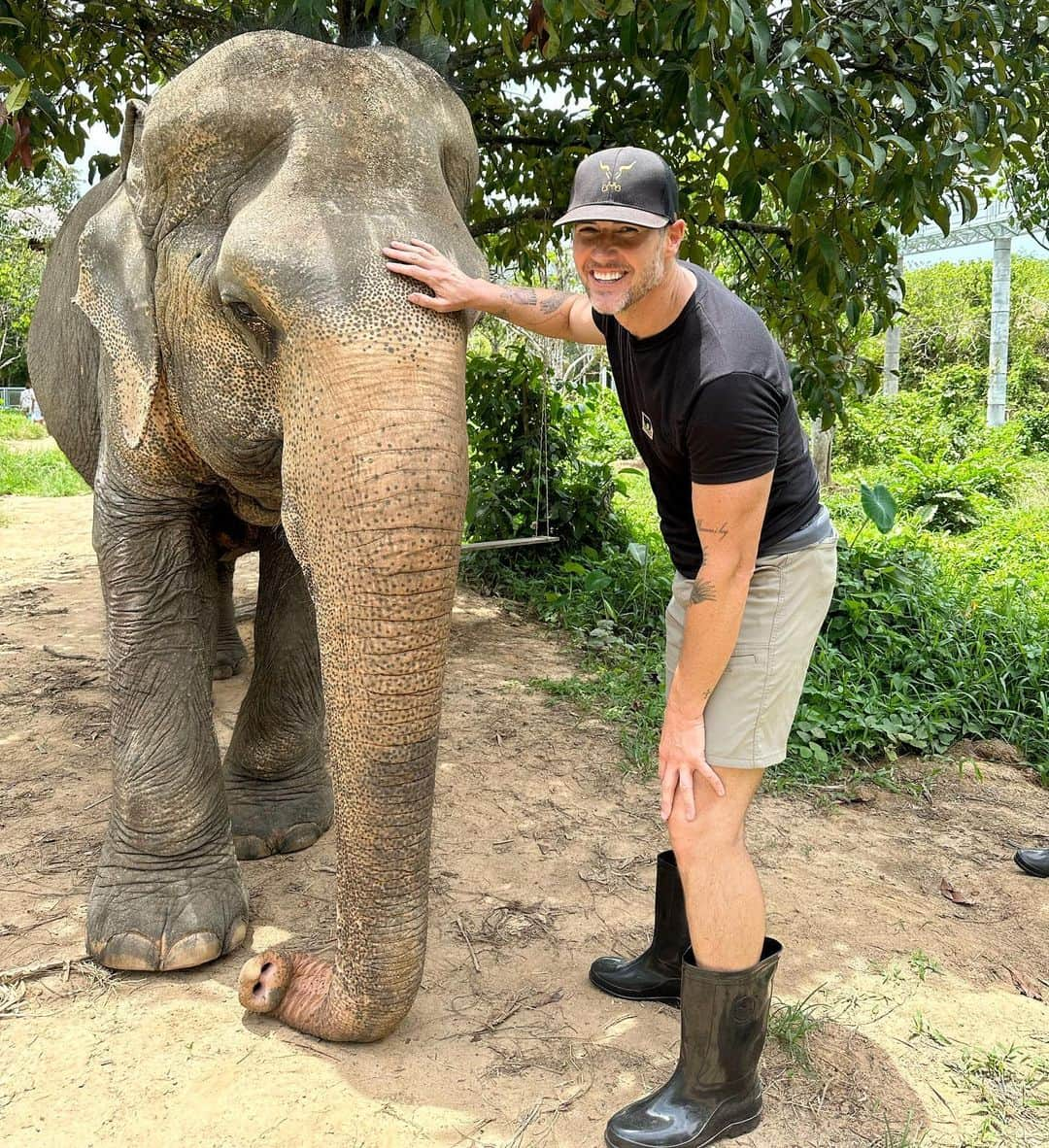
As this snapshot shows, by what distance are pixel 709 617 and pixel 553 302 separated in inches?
40.9

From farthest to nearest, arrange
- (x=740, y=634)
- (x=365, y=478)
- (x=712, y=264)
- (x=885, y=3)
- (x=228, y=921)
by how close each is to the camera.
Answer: (x=712, y=264) → (x=885, y=3) → (x=228, y=921) → (x=740, y=634) → (x=365, y=478)

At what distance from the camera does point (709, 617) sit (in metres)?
2.07

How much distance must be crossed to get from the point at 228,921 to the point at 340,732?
104 centimetres

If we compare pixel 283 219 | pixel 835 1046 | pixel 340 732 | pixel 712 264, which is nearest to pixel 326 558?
pixel 340 732

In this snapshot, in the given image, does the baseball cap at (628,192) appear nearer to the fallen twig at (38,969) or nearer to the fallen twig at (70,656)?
the fallen twig at (38,969)

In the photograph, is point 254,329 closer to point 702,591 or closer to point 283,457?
point 283,457

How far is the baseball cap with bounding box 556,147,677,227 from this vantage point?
1.96m

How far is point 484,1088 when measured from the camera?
90.3 inches

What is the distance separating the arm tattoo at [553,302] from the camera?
272 centimetres

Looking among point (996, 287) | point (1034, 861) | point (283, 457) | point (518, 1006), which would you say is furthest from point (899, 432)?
point (283, 457)

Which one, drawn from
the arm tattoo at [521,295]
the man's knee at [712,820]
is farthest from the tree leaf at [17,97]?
the man's knee at [712,820]

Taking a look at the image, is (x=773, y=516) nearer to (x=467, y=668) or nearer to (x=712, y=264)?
(x=467, y=668)

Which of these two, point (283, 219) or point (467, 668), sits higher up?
point (283, 219)

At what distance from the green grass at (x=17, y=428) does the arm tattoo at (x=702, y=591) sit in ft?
66.2
